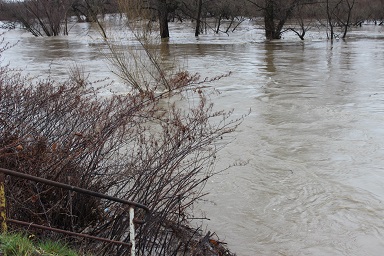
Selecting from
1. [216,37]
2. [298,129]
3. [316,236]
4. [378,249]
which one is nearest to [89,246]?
[316,236]

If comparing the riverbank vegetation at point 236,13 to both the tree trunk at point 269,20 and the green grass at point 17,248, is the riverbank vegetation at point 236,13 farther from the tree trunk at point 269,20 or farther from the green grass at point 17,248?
the green grass at point 17,248

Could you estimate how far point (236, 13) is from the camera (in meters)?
39.5

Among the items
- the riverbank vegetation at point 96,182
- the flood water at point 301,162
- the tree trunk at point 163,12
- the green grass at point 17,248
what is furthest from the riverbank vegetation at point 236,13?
the green grass at point 17,248

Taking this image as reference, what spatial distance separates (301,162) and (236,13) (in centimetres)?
3265

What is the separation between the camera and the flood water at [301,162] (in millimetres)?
6234

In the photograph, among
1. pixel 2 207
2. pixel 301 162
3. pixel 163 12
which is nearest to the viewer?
pixel 2 207

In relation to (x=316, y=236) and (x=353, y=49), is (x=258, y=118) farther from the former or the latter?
(x=353, y=49)

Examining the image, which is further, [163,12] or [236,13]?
[236,13]

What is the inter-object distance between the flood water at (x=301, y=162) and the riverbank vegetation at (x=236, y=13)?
1204 centimetres

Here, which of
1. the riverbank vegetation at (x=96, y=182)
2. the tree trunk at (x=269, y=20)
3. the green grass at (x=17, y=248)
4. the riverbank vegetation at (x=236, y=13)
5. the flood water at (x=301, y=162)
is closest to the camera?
the green grass at (x=17, y=248)

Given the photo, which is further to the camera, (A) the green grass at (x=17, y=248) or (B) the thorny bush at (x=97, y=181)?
(B) the thorny bush at (x=97, y=181)

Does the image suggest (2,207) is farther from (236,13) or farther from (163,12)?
(236,13)

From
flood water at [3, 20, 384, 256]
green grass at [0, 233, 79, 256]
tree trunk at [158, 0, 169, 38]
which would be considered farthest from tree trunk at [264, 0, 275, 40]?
green grass at [0, 233, 79, 256]

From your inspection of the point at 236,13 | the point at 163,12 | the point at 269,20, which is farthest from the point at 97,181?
the point at 236,13
